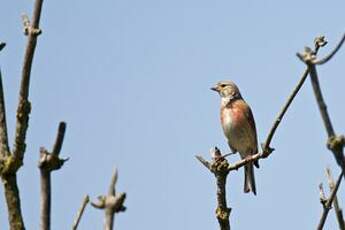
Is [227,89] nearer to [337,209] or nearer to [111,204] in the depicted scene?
[337,209]

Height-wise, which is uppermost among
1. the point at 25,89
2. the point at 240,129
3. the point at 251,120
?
the point at 251,120

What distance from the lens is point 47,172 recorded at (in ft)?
7.27

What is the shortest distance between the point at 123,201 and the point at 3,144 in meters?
1.44

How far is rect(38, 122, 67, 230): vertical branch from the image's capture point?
217 cm

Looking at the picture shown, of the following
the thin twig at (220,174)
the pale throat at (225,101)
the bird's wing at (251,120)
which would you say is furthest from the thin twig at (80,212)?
the pale throat at (225,101)

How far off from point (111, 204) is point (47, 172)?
344 mm

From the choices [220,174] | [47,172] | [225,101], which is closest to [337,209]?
[47,172]

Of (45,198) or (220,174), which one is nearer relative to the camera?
(45,198)

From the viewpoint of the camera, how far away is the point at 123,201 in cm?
202

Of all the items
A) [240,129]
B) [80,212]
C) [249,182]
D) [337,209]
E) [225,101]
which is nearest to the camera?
[80,212]

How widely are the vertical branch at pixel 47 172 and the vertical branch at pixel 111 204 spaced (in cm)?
Answer: 20

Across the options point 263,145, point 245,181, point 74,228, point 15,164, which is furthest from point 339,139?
point 245,181

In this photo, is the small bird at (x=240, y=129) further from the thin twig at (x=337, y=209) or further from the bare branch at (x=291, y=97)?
the thin twig at (x=337, y=209)

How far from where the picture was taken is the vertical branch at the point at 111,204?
1.93m
